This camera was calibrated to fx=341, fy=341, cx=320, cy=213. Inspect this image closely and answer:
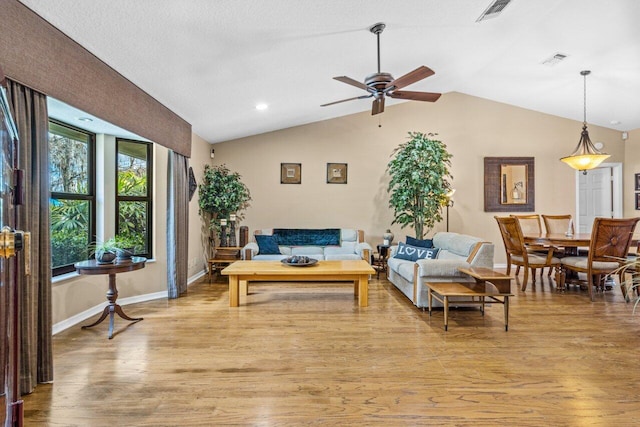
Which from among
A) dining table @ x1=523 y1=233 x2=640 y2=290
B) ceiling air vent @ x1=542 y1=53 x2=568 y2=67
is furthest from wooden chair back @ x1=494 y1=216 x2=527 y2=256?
ceiling air vent @ x1=542 y1=53 x2=568 y2=67

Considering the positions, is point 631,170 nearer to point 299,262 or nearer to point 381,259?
point 381,259

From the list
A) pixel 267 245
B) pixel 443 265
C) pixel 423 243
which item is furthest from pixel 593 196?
pixel 267 245

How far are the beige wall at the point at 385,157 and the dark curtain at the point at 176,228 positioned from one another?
189 centimetres

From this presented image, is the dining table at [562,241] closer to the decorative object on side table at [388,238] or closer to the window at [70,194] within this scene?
the decorative object on side table at [388,238]

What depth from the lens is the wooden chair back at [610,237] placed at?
432cm

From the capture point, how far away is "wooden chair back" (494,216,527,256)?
495 cm

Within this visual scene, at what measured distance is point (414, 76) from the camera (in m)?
3.14

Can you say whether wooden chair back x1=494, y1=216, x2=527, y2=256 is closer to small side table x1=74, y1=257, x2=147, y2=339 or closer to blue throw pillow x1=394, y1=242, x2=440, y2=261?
blue throw pillow x1=394, y1=242, x2=440, y2=261

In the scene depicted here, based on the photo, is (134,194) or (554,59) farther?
(554,59)

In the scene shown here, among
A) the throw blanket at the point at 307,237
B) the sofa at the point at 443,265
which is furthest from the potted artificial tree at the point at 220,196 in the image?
the sofa at the point at 443,265

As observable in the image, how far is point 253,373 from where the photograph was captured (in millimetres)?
2477

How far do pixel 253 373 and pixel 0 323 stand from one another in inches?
63.6

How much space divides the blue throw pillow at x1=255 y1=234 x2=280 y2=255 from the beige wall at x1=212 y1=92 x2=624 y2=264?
0.88 metres

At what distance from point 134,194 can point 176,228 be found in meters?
0.69
